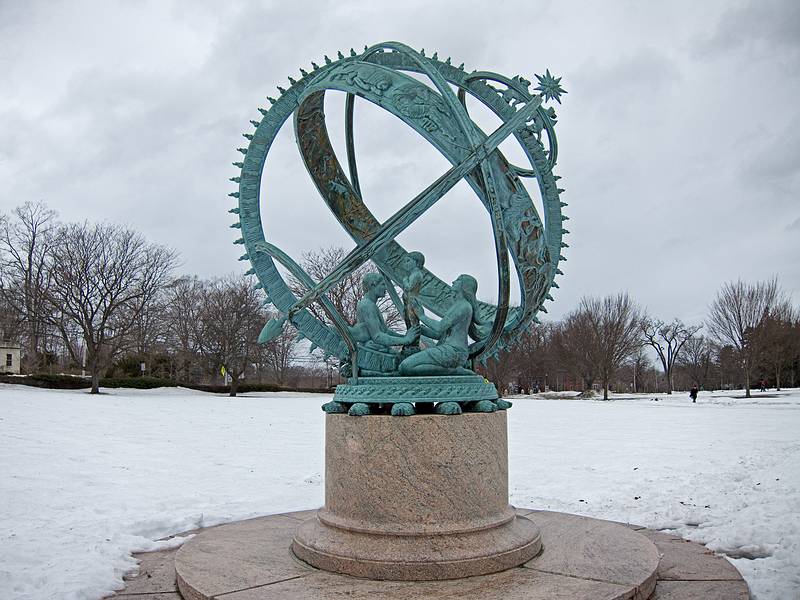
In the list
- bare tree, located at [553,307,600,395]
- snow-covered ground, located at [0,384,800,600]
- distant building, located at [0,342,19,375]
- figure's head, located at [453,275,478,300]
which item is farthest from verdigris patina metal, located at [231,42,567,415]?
distant building, located at [0,342,19,375]

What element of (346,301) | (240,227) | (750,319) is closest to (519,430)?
(240,227)

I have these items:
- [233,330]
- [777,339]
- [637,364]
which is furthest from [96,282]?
[637,364]

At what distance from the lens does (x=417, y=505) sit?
515cm

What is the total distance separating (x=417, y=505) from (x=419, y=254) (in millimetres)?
2394

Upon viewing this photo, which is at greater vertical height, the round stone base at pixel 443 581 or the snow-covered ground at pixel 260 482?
the round stone base at pixel 443 581

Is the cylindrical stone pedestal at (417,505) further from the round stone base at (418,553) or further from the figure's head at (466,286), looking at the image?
the figure's head at (466,286)

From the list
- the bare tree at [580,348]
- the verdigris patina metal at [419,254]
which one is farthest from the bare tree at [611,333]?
the verdigris patina metal at [419,254]

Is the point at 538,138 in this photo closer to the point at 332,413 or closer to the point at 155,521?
the point at 332,413

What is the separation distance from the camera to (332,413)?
5.78 meters

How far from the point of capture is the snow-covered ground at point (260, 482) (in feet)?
20.5

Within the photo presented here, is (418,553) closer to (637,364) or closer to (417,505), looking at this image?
(417,505)

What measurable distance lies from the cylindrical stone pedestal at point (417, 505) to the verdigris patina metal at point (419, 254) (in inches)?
8.4

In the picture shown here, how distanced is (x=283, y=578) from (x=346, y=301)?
31.3 metres

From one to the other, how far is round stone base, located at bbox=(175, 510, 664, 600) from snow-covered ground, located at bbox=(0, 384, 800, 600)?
0.82 metres
